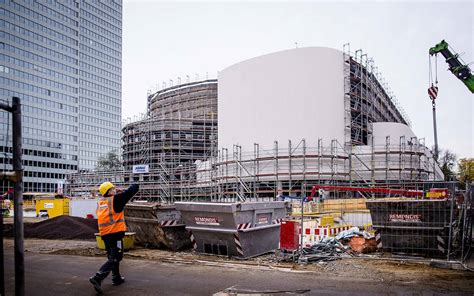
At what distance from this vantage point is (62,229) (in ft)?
54.8

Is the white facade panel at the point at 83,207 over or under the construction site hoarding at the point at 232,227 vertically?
under

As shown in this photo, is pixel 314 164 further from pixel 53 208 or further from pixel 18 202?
pixel 18 202

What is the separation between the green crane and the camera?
72.8 feet

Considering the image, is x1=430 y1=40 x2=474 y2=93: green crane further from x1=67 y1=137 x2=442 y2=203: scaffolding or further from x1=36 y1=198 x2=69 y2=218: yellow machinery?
x1=36 y1=198 x2=69 y2=218: yellow machinery

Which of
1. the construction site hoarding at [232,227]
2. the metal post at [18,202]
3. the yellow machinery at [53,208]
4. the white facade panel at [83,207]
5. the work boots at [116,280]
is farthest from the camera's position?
the yellow machinery at [53,208]

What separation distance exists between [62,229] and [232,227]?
970 centimetres

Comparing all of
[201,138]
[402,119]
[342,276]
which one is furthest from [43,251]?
[402,119]

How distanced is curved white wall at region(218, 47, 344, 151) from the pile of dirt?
21062 mm

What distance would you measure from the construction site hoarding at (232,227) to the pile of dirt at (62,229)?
6647mm

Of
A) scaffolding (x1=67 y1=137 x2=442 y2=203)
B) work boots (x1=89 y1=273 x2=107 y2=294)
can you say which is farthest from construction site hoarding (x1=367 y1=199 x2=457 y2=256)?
scaffolding (x1=67 y1=137 x2=442 y2=203)

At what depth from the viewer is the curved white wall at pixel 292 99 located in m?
35.1

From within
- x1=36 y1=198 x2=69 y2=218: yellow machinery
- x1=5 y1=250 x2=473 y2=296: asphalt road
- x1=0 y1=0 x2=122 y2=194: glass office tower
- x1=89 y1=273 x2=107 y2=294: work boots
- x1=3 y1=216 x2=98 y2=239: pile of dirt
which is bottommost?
x1=36 y1=198 x2=69 y2=218: yellow machinery

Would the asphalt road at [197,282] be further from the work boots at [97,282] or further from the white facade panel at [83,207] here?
the white facade panel at [83,207]

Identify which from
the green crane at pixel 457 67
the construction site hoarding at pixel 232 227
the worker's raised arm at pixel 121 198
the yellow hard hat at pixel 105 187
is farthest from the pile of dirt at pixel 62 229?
the green crane at pixel 457 67
